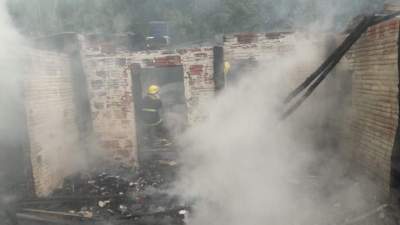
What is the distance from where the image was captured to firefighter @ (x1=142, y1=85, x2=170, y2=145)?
8266 mm

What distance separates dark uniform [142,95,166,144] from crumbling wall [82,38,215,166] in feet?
1.79

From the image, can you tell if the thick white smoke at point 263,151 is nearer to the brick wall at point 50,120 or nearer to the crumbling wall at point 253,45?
the crumbling wall at point 253,45

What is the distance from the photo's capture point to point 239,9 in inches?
727

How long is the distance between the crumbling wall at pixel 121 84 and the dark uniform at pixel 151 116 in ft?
1.79

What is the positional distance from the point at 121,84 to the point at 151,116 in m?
1.20

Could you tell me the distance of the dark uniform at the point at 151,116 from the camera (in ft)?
27.1

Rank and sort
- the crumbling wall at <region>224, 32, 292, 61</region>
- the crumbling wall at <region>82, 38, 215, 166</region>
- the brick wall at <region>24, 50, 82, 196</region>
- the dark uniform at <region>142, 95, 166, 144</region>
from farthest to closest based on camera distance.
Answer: the dark uniform at <region>142, 95, 166, 144</region>, the crumbling wall at <region>82, 38, 215, 166</region>, the crumbling wall at <region>224, 32, 292, 61</region>, the brick wall at <region>24, 50, 82, 196</region>

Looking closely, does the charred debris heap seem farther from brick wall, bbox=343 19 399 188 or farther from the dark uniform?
brick wall, bbox=343 19 399 188

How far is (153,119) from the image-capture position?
27.2 ft

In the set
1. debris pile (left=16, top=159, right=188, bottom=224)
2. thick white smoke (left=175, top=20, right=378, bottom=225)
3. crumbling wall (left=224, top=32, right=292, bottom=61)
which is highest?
crumbling wall (left=224, top=32, right=292, bottom=61)

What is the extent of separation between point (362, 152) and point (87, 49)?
6636mm

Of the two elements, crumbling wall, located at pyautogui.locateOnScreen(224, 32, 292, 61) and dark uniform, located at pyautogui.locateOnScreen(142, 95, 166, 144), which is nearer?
crumbling wall, located at pyautogui.locateOnScreen(224, 32, 292, 61)

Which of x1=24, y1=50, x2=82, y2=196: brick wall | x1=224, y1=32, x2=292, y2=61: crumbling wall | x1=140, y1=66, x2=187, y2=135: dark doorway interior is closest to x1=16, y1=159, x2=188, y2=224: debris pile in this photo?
x1=24, y1=50, x2=82, y2=196: brick wall

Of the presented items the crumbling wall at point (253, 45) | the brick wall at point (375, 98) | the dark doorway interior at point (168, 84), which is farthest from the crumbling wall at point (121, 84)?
the dark doorway interior at point (168, 84)
